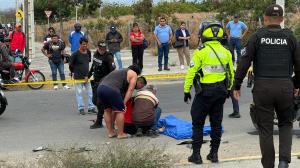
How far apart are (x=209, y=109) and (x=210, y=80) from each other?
1.26 ft

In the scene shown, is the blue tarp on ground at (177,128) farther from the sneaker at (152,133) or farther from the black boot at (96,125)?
the black boot at (96,125)

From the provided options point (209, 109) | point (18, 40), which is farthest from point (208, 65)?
point (18, 40)

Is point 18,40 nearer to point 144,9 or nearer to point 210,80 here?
point 210,80

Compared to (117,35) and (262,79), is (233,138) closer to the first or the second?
(262,79)

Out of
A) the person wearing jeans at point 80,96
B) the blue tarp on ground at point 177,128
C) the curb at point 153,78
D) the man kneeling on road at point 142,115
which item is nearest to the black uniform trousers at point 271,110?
the blue tarp on ground at point 177,128

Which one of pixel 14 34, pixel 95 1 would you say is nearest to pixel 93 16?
pixel 95 1

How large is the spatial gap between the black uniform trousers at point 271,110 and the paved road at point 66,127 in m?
1.45

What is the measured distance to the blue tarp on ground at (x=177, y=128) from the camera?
938 centimetres

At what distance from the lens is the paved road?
28.8 feet

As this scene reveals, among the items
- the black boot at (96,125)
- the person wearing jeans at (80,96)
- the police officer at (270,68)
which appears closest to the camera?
the police officer at (270,68)

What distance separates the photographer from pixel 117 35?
19188 millimetres

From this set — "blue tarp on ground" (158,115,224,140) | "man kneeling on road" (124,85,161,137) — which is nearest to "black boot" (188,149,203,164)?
"blue tarp on ground" (158,115,224,140)

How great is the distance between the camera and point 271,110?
632 cm

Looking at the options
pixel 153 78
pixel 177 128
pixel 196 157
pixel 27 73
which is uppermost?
pixel 196 157
